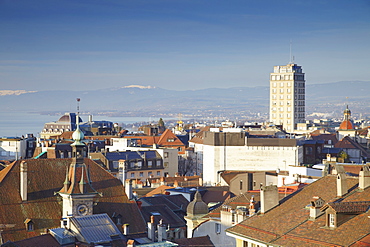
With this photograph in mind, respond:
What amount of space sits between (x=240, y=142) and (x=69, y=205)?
2011 inches

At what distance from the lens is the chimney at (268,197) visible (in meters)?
33.3

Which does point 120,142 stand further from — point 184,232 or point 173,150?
point 184,232

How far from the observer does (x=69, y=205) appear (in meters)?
A: 47.9

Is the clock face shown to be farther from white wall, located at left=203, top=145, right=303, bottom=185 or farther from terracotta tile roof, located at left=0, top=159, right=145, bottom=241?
white wall, located at left=203, top=145, right=303, bottom=185

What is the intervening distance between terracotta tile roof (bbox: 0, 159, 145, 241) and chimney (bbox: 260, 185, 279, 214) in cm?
1697

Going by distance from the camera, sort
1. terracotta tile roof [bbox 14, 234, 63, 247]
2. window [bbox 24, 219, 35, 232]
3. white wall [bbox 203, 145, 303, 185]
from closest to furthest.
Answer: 1. terracotta tile roof [bbox 14, 234, 63, 247]
2. window [bbox 24, 219, 35, 232]
3. white wall [bbox 203, 145, 303, 185]

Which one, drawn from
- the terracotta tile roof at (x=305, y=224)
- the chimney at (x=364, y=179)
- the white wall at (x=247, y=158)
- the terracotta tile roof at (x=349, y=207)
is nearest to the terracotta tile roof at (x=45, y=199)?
the terracotta tile roof at (x=305, y=224)

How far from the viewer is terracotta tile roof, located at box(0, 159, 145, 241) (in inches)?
1842

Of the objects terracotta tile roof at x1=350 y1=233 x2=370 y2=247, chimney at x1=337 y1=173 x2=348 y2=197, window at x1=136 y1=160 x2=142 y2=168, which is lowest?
window at x1=136 y1=160 x2=142 y2=168

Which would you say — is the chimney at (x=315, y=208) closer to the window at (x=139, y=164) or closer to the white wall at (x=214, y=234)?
the white wall at (x=214, y=234)

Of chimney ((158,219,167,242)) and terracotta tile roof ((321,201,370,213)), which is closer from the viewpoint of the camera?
terracotta tile roof ((321,201,370,213))

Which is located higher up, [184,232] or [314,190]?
[314,190]

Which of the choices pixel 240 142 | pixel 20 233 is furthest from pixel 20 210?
pixel 240 142

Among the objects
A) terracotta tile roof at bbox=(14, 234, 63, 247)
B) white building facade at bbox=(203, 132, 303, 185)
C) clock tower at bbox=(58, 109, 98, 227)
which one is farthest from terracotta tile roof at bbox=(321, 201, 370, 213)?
white building facade at bbox=(203, 132, 303, 185)
